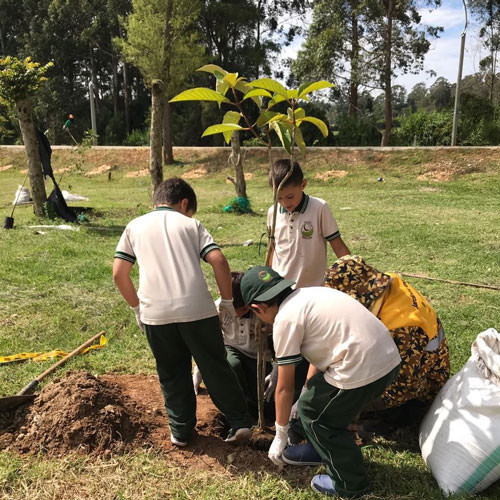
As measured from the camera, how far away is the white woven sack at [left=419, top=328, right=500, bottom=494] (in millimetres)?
2311

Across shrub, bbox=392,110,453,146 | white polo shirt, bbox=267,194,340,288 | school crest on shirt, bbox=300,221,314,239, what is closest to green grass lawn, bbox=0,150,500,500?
white polo shirt, bbox=267,194,340,288

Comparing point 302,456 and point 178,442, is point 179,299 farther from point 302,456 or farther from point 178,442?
point 302,456

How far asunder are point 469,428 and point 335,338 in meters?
0.89

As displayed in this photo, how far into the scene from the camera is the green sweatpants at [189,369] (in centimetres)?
257

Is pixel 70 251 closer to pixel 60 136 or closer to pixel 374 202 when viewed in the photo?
pixel 374 202

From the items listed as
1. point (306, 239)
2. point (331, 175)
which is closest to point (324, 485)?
point (306, 239)

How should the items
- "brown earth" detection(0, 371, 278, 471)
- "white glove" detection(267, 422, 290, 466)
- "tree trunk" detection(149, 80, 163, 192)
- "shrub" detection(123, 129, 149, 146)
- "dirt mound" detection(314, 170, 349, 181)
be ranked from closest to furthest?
"white glove" detection(267, 422, 290, 466)
"brown earth" detection(0, 371, 278, 471)
"tree trunk" detection(149, 80, 163, 192)
"dirt mound" detection(314, 170, 349, 181)
"shrub" detection(123, 129, 149, 146)

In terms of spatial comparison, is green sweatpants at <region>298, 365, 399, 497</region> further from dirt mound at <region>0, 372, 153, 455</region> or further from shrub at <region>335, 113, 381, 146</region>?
shrub at <region>335, 113, 381, 146</region>

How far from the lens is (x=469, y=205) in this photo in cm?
1157

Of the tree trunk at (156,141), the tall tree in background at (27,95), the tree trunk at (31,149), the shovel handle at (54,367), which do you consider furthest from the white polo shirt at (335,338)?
the tree trunk at (31,149)

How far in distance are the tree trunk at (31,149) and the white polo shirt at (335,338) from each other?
337 inches

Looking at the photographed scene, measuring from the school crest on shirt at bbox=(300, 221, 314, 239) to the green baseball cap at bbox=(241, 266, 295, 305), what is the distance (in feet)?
3.42

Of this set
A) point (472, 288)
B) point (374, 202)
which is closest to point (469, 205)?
point (374, 202)

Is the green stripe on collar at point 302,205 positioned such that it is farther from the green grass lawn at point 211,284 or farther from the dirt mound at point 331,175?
the dirt mound at point 331,175
